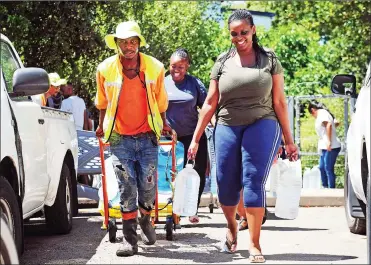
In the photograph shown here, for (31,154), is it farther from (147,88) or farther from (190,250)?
(190,250)

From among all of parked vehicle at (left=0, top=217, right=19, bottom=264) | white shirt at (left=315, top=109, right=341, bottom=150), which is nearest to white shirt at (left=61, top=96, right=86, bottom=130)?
white shirt at (left=315, top=109, right=341, bottom=150)

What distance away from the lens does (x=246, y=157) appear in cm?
809

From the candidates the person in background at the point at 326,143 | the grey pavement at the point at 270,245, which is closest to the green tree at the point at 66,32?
the person in background at the point at 326,143

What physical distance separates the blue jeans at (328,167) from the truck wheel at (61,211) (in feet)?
26.5

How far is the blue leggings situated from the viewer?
804 centimetres

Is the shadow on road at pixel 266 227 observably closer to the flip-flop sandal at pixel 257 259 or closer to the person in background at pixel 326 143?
the flip-flop sandal at pixel 257 259

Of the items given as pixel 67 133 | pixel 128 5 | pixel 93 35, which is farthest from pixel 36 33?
pixel 67 133

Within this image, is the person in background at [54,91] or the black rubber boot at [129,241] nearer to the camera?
the black rubber boot at [129,241]

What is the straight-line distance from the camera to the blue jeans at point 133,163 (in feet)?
28.5

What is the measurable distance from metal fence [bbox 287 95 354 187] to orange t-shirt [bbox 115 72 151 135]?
10.5 meters

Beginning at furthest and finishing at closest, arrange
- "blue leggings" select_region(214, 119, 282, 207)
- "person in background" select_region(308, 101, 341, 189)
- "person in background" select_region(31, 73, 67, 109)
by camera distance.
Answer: "person in background" select_region(308, 101, 341, 189)
"person in background" select_region(31, 73, 67, 109)
"blue leggings" select_region(214, 119, 282, 207)

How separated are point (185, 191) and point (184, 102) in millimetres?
2320

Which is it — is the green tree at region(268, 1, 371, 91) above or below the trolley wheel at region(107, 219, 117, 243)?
above

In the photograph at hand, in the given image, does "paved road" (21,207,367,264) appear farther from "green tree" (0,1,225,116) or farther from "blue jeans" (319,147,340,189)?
"green tree" (0,1,225,116)
